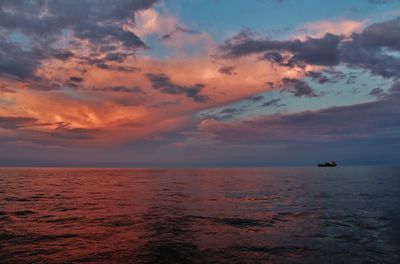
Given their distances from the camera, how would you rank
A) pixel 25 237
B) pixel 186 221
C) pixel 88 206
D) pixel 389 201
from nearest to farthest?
1. pixel 25 237
2. pixel 186 221
3. pixel 88 206
4. pixel 389 201

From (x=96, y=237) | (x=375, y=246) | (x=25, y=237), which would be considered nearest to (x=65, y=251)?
(x=96, y=237)

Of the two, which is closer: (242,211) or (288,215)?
(288,215)

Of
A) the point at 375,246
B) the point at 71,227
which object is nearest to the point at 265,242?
the point at 375,246

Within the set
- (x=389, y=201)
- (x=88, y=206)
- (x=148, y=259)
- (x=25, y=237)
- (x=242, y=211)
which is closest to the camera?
(x=148, y=259)

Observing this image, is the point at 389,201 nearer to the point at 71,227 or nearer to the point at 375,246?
the point at 375,246

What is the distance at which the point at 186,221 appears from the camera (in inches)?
1119

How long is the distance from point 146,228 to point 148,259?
26.5 ft

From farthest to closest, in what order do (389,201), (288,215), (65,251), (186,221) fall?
1. (389,201)
2. (288,215)
3. (186,221)
4. (65,251)

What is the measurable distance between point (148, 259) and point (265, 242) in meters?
8.15

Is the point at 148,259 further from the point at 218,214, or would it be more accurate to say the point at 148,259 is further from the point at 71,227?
the point at 218,214

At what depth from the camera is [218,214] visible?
106 feet

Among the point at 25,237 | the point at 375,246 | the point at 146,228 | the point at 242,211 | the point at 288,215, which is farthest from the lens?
the point at 242,211

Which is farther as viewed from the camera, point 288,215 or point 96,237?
point 288,215

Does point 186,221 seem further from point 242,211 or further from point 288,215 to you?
point 288,215
